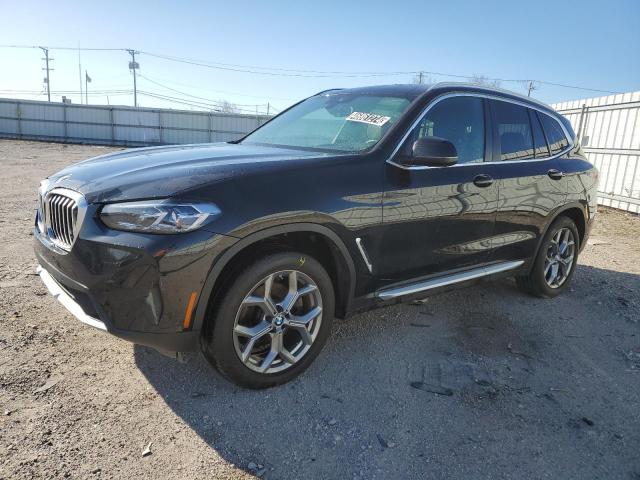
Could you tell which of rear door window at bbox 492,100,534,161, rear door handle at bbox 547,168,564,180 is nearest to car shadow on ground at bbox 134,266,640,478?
rear door handle at bbox 547,168,564,180

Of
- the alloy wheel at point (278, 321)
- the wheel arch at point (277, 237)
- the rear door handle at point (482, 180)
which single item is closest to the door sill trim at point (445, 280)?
the wheel arch at point (277, 237)

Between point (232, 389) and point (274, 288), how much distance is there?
66 cm

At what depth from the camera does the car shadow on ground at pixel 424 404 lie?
93.5 inches

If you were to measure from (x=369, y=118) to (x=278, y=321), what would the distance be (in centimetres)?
162

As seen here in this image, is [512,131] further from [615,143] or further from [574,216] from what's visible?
[615,143]

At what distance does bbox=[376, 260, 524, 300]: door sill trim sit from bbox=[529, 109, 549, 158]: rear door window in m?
1.01

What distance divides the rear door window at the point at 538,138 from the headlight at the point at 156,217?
325 cm

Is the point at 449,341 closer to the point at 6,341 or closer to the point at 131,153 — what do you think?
the point at 131,153

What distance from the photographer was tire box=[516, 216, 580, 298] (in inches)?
178

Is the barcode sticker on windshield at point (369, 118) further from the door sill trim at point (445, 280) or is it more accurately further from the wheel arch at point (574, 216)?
the wheel arch at point (574, 216)

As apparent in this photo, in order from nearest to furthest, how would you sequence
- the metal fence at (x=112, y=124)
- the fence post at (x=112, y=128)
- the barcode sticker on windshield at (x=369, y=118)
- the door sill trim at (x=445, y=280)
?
the door sill trim at (x=445, y=280)
the barcode sticker on windshield at (x=369, y=118)
the metal fence at (x=112, y=124)
the fence post at (x=112, y=128)

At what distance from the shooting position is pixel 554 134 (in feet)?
15.0

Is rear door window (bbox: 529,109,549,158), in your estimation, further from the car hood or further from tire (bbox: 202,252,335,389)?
tire (bbox: 202,252,335,389)

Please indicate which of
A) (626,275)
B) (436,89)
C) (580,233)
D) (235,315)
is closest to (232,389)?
(235,315)
